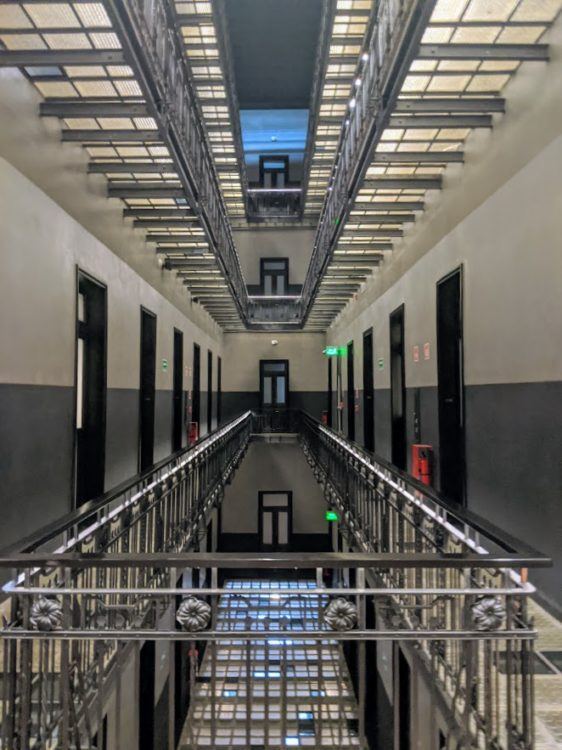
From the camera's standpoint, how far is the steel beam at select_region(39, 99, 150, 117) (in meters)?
4.96

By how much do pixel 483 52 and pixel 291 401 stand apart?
16.2 m

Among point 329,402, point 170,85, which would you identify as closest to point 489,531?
point 170,85

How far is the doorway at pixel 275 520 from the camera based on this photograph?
61.4ft

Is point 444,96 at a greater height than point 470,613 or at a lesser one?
greater

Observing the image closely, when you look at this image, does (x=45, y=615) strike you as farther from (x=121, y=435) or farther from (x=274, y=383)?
(x=274, y=383)

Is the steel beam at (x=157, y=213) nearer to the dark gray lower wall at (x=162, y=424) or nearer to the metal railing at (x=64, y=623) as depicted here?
the dark gray lower wall at (x=162, y=424)

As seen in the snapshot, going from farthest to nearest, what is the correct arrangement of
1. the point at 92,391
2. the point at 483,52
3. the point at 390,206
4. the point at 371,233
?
the point at 371,233 → the point at 390,206 → the point at 92,391 → the point at 483,52

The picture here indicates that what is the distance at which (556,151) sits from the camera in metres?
4.07

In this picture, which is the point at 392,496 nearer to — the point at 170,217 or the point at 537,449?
the point at 537,449

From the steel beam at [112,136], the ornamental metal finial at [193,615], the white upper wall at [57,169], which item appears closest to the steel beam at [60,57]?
the white upper wall at [57,169]

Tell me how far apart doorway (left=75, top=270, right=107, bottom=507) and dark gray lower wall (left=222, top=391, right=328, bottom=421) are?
12964mm

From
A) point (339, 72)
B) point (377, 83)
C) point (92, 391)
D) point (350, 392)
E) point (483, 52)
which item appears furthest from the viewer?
point (350, 392)

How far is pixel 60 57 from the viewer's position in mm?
4078

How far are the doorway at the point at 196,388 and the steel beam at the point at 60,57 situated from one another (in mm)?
10170
